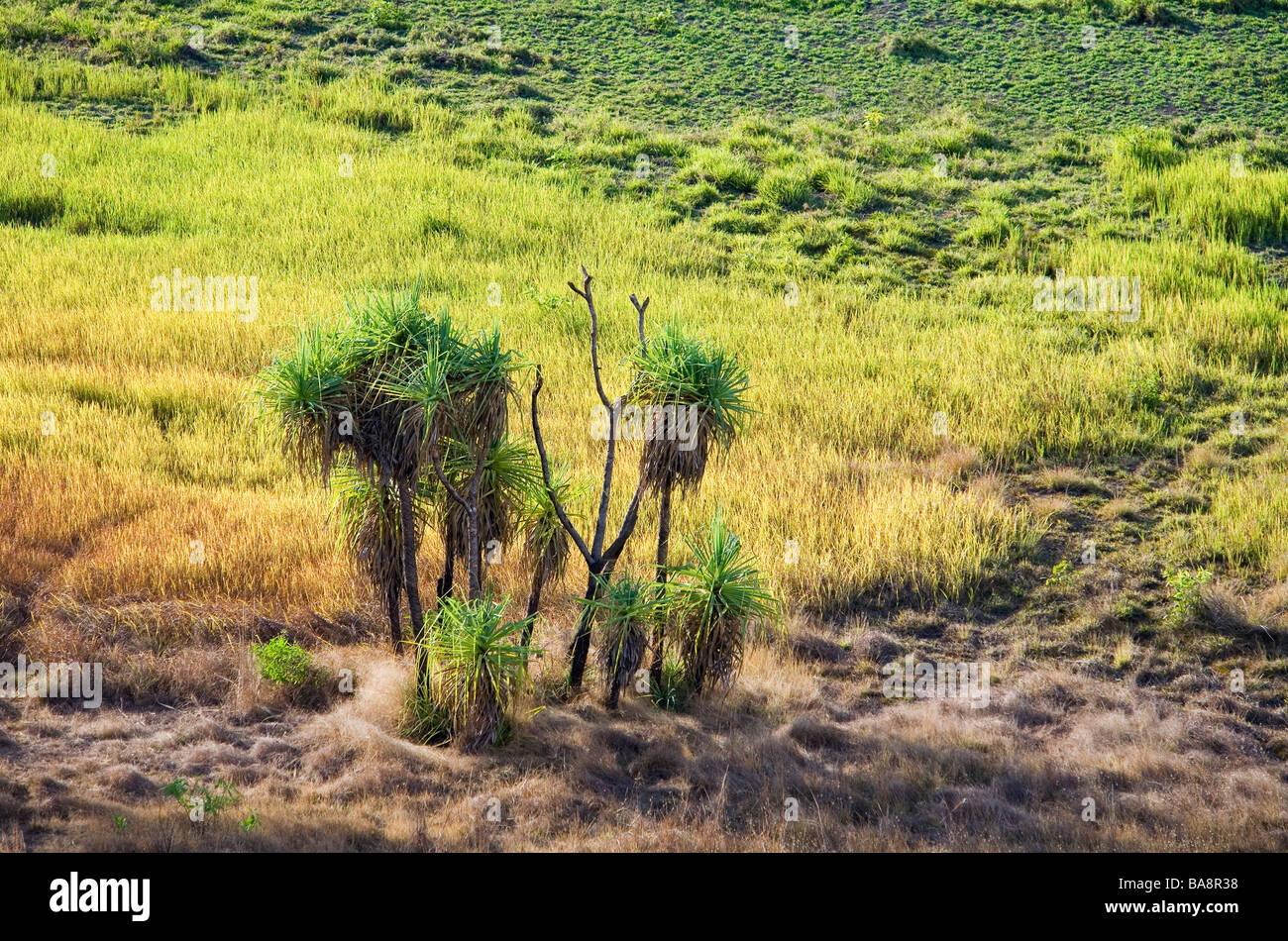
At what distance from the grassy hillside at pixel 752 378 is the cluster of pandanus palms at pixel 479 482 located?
17.8 inches

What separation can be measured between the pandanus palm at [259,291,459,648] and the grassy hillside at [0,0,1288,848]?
0.40 m

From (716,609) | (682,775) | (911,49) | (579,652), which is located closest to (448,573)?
(579,652)

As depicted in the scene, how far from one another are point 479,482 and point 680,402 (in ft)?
5.32

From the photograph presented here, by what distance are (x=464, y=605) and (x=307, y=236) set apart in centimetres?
1408

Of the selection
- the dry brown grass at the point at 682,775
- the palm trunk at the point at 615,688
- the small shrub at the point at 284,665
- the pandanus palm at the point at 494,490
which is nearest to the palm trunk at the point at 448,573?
the pandanus palm at the point at 494,490

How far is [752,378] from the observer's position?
15312 mm

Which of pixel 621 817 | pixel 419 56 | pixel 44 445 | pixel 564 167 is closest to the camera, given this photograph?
pixel 621 817

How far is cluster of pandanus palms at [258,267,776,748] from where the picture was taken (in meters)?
7.80

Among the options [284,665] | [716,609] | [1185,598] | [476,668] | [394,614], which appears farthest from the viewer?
[1185,598]

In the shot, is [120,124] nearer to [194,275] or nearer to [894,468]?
[194,275]

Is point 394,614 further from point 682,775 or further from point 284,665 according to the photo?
point 682,775

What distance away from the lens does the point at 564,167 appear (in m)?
23.3

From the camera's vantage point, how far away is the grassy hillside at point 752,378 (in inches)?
312

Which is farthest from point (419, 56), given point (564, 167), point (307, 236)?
point (307, 236)
